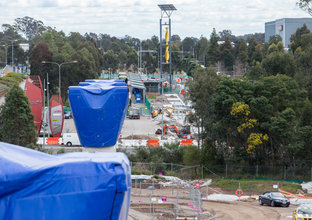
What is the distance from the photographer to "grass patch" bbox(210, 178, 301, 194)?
32719 mm

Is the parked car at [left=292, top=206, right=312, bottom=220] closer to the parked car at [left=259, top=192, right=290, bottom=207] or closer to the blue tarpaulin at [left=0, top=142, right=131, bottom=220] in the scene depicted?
the parked car at [left=259, top=192, right=290, bottom=207]

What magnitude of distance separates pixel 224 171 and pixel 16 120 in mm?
15139

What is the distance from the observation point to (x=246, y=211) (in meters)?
25.6

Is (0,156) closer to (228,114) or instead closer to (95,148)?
(95,148)

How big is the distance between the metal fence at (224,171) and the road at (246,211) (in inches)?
310

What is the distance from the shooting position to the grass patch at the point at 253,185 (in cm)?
3272

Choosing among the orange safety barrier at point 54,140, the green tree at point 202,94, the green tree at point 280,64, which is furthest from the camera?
the green tree at point 280,64

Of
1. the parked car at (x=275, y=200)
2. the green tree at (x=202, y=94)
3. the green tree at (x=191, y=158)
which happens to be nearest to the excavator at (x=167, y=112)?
the green tree at (x=202, y=94)

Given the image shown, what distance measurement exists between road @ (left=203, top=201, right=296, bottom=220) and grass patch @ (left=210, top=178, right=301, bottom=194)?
4.15 metres

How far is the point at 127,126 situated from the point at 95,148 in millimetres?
42308

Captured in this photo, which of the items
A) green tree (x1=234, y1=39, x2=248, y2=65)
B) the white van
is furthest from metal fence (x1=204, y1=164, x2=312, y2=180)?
green tree (x1=234, y1=39, x2=248, y2=65)

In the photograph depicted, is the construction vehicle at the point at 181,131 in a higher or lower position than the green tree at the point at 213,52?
lower

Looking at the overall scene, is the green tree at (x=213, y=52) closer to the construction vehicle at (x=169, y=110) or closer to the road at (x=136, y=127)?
the construction vehicle at (x=169, y=110)

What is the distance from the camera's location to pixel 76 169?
680 centimetres
